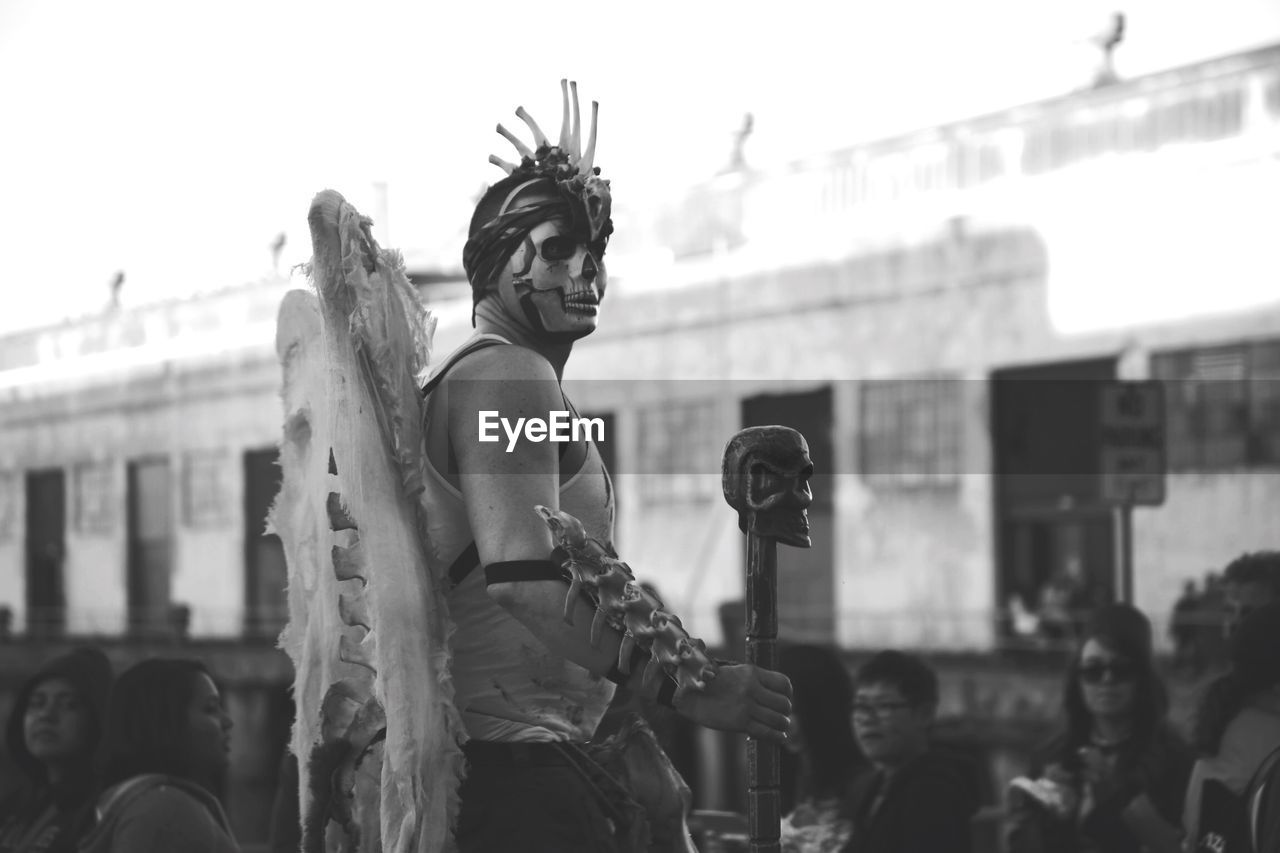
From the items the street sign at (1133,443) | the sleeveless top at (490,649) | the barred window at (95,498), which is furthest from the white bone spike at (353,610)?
the barred window at (95,498)

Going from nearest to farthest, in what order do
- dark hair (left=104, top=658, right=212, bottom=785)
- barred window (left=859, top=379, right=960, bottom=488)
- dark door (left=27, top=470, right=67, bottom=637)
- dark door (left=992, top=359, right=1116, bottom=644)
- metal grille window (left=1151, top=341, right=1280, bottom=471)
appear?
dark hair (left=104, top=658, right=212, bottom=785), metal grille window (left=1151, top=341, right=1280, bottom=471), dark door (left=992, top=359, right=1116, bottom=644), barred window (left=859, top=379, right=960, bottom=488), dark door (left=27, top=470, right=67, bottom=637)

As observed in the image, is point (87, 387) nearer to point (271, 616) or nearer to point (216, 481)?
point (216, 481)

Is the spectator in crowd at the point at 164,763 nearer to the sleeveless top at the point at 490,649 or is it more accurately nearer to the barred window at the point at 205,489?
the sleeveless top at the point at 490,649

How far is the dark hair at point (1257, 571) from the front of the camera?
558 centimetres

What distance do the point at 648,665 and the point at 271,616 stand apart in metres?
27.9

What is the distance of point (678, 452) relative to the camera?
2311cm

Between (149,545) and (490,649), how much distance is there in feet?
99.4

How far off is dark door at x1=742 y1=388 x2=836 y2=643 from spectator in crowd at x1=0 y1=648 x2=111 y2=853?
651 inches

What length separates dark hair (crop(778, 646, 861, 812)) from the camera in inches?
206

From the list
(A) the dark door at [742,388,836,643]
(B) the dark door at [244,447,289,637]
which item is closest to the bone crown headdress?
(A) the dark door at [742,388,836,643]

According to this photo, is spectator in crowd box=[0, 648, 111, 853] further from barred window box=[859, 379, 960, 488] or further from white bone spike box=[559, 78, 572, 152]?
barred window box=[859, 379, 960, 488]

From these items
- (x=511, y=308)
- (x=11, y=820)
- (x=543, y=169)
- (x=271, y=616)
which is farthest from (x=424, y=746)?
(x=271, y=616)

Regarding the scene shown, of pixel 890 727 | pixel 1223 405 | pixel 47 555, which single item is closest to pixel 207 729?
pixel 890 727

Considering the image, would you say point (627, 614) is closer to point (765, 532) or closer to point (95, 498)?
point (765, 532)
